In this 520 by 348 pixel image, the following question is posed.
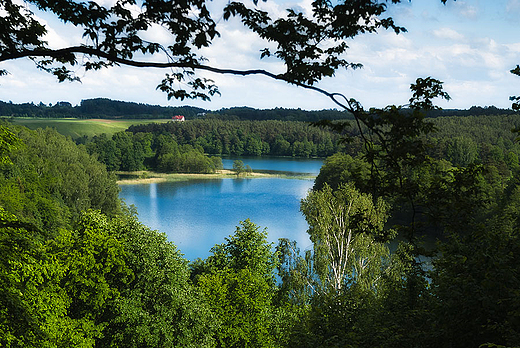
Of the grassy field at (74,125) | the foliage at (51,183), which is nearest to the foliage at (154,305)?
the foliage at (51,183)

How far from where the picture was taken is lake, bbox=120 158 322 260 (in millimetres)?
33000

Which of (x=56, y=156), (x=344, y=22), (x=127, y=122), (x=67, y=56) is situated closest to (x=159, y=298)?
(x=67, y=56)

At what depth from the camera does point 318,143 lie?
95.4 m

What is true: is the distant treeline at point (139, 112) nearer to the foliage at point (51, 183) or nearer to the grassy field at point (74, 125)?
the grassy field at point (74, 125)

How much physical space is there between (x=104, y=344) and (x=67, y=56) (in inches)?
400

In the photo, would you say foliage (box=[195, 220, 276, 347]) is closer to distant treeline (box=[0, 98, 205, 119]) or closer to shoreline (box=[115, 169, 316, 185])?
shoreline (box=[115, 169, 316, 185])

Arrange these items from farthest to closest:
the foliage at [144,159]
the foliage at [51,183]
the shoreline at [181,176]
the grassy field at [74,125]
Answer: the grassy field at [74,125]
the foliage at [144,159]
the shoreline at [181,176]
the foliage at [51,183]

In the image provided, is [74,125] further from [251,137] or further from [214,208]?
[214,208]

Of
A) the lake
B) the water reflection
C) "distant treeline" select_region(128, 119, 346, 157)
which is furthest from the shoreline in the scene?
"distant treeline" select_region(128, 119, 346, 157)

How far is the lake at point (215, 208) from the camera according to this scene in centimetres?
3300

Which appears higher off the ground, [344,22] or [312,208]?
[344,22]

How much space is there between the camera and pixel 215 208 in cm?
4381

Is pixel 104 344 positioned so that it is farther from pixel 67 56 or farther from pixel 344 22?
pixel 344 22

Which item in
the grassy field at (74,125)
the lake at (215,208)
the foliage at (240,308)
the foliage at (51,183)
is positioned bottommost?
the lake at (215,208)
